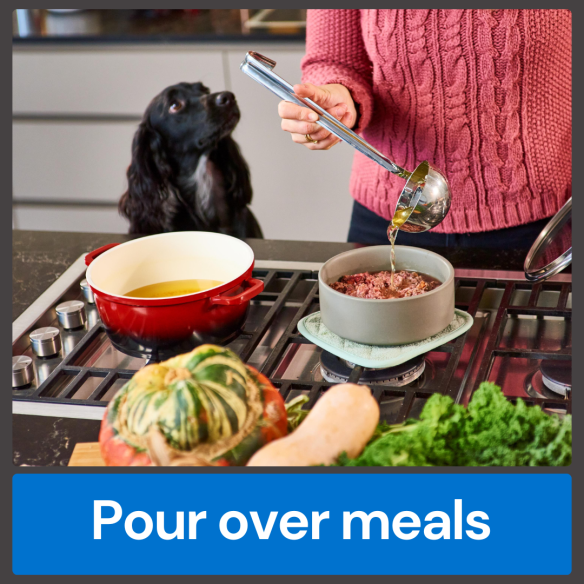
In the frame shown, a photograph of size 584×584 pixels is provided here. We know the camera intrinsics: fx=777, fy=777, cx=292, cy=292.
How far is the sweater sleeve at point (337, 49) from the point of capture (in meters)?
1.24

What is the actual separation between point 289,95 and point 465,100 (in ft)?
1.20

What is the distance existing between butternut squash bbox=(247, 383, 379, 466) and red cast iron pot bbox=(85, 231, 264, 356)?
0.87 ft

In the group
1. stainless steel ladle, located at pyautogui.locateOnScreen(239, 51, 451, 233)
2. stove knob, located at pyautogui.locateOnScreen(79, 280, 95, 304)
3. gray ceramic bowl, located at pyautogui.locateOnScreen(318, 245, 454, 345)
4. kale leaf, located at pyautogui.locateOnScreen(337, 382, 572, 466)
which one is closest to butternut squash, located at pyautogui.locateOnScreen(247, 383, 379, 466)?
kale leaf, located at pyautogui.locateOnScreen(337, 382, 572, 466)

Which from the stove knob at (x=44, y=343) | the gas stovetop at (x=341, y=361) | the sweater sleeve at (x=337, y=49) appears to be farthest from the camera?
the sweater sleeve at (x=337, y=49)

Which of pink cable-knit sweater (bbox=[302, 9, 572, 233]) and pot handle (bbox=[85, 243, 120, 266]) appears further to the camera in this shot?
pink cable-knit sweater (bbox=[302, 9, 572, 233])

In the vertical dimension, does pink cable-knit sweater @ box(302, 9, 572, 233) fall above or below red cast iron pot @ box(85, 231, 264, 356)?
above

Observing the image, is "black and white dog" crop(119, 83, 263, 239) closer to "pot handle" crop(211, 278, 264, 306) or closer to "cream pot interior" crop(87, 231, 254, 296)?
"cream pot interior" crop(87, 231, 254, 296)

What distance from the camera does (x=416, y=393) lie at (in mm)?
834

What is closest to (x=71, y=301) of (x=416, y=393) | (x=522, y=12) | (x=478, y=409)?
(x=416, y=393)

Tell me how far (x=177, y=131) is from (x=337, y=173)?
893 mm

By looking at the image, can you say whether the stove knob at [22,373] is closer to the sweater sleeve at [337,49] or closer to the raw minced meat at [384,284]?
the raw minced meat at [384,284]

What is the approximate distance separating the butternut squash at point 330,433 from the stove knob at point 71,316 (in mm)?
465

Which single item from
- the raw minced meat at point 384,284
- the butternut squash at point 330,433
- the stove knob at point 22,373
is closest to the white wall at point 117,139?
the raw minced meat at point 384,284

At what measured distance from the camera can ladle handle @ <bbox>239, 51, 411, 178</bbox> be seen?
0.94m
